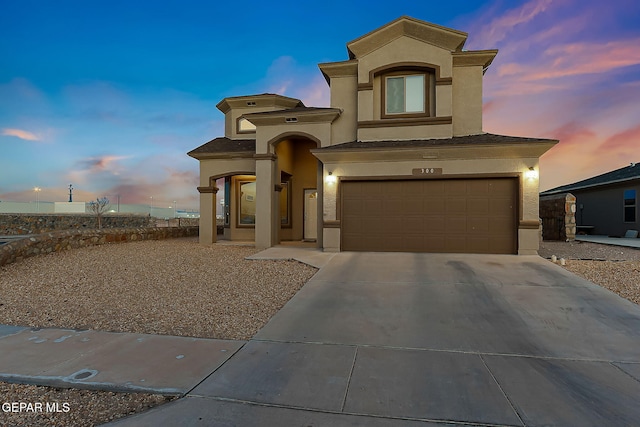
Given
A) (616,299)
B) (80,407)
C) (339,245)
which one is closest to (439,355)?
(80,407)

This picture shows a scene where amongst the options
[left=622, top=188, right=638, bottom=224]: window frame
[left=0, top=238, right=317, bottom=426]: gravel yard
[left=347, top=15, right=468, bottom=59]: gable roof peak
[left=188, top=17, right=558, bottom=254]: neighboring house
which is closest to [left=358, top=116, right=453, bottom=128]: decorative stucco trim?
[left=188, top=17, right=558, bottom=254]: neighboring house

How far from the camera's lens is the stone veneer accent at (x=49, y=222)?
26.0m

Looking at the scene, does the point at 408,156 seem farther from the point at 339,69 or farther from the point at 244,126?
the point at 244,126

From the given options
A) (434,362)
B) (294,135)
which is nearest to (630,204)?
(294,135)

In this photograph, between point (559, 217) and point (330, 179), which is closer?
point (330, 179)

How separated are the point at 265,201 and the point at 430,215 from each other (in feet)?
20.9

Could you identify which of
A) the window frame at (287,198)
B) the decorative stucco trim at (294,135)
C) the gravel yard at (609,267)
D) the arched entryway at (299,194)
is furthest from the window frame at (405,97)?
the gravel yard at (609,267)

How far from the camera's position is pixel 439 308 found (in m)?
5.58

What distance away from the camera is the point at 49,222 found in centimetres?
2773

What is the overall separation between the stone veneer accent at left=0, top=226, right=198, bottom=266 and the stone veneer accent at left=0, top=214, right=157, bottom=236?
17247 mm

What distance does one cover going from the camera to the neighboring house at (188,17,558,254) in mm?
10219

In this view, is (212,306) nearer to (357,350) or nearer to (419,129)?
(357,350)

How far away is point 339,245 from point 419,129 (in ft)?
17.0

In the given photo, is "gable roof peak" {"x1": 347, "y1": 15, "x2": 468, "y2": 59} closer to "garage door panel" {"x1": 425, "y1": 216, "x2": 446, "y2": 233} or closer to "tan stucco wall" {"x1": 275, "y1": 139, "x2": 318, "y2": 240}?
"tan stucco wall" {"x1": 275, "y1": 139, "x2": 318, "y2": 240}
